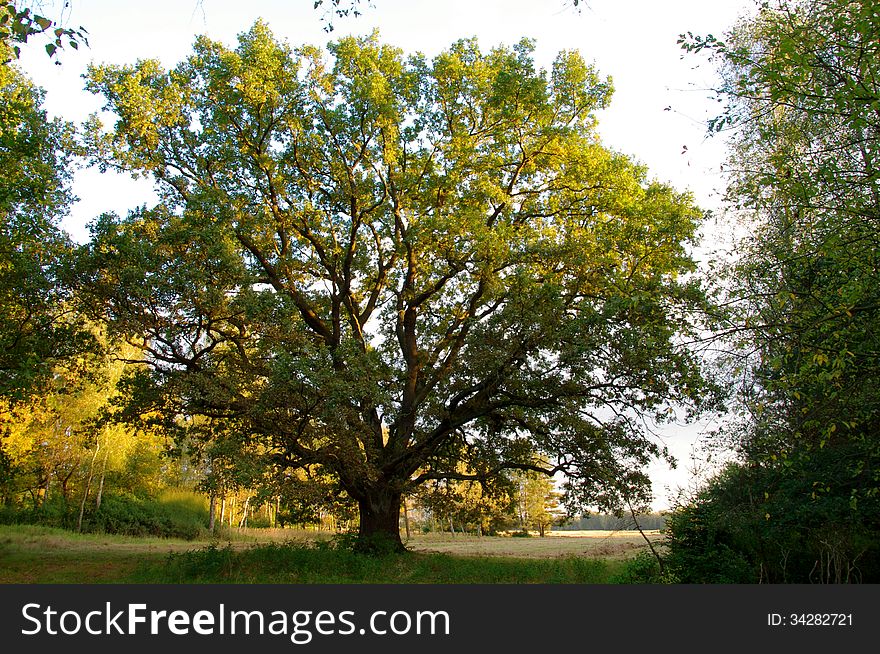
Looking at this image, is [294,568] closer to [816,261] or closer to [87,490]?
[816,261]

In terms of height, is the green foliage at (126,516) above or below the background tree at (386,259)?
below

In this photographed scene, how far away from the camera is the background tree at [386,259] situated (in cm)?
1462

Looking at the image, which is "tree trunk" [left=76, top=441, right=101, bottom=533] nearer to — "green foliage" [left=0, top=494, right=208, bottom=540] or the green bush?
"green foliage" [left=0, top=494, right=208, bottom=540]

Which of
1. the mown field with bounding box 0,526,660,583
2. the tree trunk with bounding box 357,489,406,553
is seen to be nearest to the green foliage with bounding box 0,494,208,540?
the mown field with bounding box 0,526,660,583

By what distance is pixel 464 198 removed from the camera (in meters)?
17.7

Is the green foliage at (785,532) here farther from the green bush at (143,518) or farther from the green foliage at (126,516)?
the green bush at (143,518)

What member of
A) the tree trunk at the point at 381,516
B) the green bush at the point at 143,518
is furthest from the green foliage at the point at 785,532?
the green bush at the point at 143,518

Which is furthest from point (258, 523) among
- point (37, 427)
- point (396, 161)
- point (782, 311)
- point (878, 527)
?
point (782, 311)

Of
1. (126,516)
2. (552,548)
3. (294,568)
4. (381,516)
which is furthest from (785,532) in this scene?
(126,516)

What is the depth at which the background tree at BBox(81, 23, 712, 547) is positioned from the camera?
14617mm

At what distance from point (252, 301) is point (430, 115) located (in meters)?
8.08

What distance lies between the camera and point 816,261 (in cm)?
800

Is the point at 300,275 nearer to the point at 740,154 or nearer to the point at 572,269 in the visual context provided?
the point at 572,269

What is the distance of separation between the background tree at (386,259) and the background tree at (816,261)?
3.48 meters
